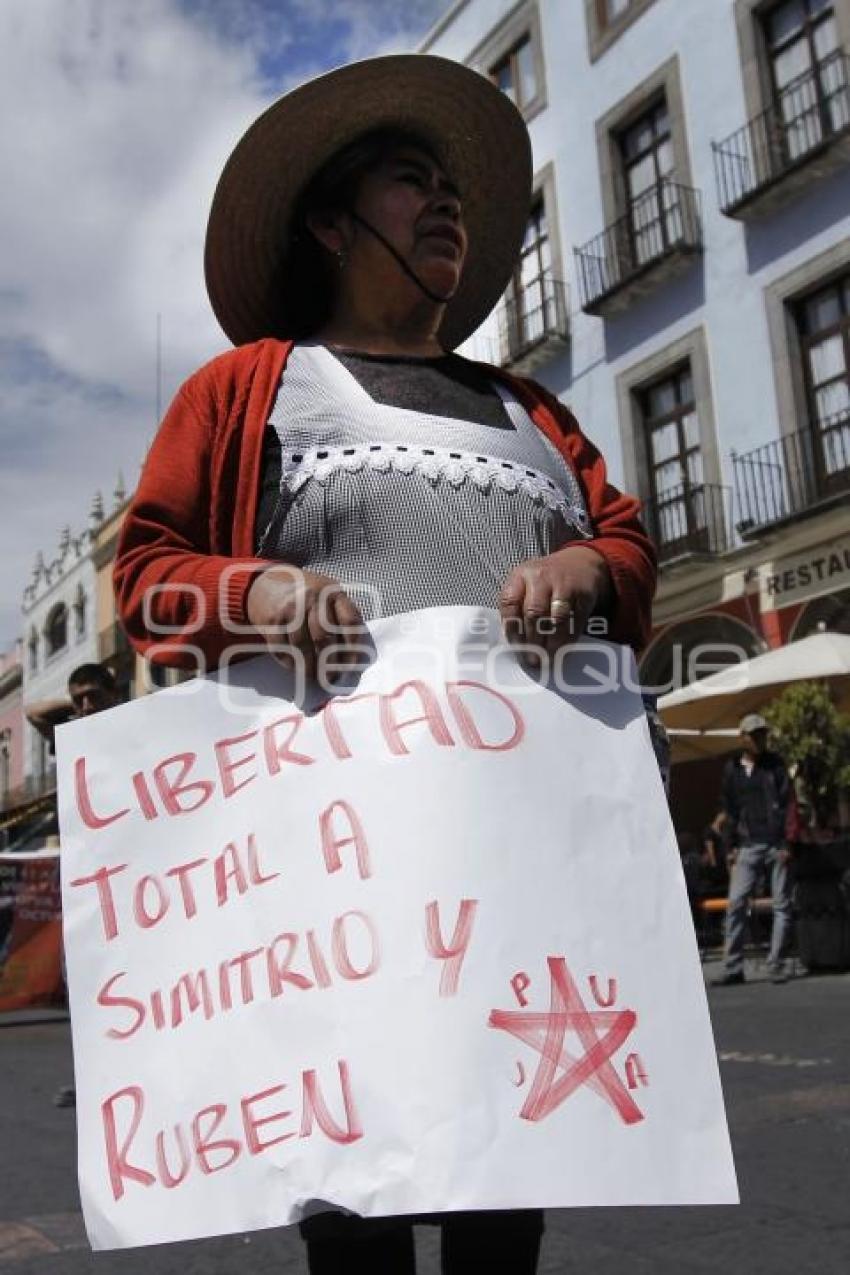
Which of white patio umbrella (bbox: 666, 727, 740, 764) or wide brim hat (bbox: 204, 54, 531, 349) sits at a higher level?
wide brim hat (bbox: 204, 54, 531, 349)

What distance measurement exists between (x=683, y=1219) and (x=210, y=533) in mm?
1921

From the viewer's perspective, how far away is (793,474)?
14328 millimetres

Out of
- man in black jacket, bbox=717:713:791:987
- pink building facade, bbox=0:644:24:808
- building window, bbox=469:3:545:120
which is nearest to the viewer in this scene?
man in black jacket, bbox=717:713:791:987

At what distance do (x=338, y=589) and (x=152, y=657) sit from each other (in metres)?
0.29

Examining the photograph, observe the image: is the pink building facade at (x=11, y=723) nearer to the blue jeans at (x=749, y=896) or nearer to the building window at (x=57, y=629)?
the building window at (x=57, y=629)

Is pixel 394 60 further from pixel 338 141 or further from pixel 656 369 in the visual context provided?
pixel 656 369

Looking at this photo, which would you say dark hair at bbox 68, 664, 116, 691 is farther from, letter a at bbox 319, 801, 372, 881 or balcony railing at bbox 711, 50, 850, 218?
balcony railing at bbox 711, 50, 850, 218

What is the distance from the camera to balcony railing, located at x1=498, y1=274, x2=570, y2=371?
18.0 meters

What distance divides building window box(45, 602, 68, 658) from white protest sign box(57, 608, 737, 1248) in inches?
1612

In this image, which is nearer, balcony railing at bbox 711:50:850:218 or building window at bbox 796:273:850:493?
balcony railing at bbox 711:50:850:218

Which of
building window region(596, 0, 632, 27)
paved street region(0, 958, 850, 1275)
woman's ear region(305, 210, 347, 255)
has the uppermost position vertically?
building window region(596, 0, 632, 27)

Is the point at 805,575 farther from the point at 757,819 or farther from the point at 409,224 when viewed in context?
the point at 409,224

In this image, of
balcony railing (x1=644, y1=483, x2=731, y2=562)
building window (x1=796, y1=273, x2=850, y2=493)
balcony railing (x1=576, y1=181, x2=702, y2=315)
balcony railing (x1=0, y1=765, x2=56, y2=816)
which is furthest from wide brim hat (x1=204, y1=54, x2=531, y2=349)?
balcony railing (x1=0, y1=765, x2=56, y2=816)

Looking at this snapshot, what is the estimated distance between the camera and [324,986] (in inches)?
49.0
